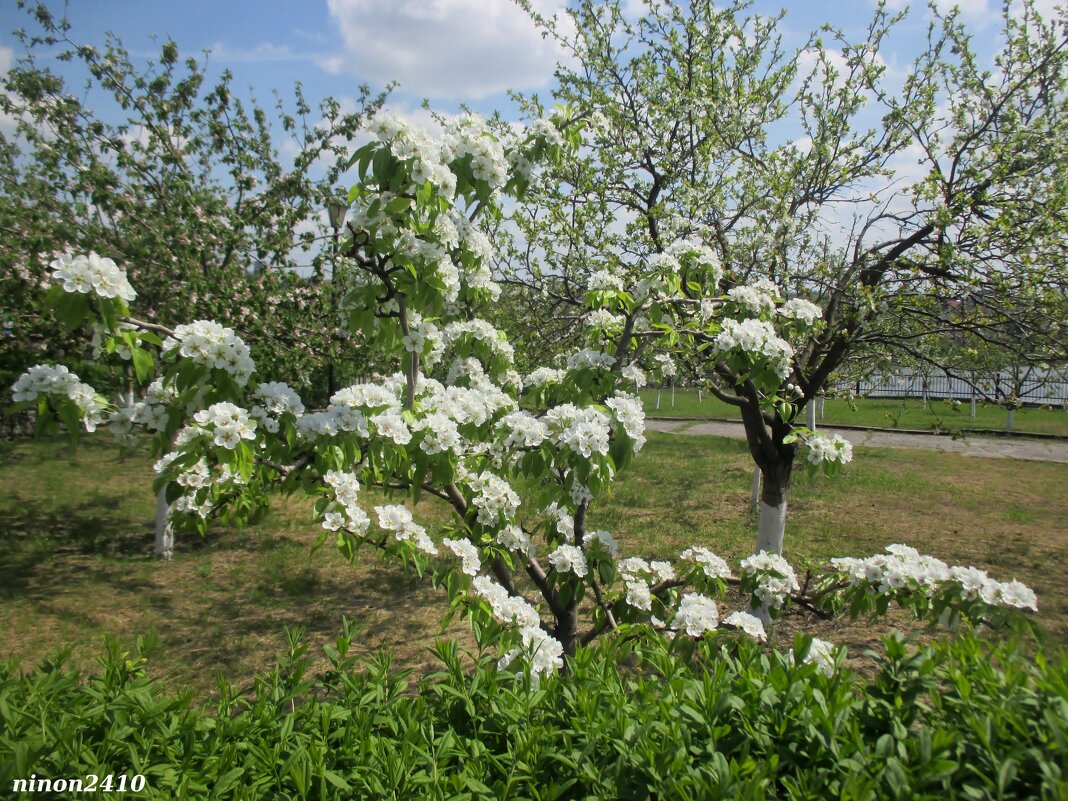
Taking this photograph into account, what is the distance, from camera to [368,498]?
28.4 feet

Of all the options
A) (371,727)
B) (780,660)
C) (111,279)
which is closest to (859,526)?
(780,660)

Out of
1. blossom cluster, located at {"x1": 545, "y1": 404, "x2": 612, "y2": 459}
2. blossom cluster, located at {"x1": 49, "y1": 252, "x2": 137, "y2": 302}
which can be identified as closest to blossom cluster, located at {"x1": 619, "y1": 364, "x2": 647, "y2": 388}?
blossom cluster, located at {"x1": 545, "y1": 404, "x2": 612, "y2": 459}

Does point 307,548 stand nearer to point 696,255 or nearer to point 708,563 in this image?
point 708,563

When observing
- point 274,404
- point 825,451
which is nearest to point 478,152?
point 274,404

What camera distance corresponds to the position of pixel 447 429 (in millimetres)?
2201

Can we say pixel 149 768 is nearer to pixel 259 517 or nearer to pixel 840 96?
pixel 259 517

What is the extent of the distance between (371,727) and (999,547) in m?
7.31

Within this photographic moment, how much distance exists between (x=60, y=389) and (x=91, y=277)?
345mm

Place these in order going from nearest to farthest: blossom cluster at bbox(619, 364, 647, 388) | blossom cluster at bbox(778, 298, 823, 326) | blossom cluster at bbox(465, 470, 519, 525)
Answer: blossom cluster at bbox(465, 470, 519, 525), blossom cluster at bbox(619, 364, 647, 388), blossom cluster at bbox(778, 298, 823, 326)

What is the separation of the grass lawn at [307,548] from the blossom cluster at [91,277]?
1057 millimetres

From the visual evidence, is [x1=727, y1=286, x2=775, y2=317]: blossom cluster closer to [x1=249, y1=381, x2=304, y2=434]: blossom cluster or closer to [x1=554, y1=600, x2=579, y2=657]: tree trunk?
[x1=554, y1=600, x2=579, y2=657]: tree trunk

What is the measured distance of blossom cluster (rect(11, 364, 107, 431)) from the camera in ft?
5.73

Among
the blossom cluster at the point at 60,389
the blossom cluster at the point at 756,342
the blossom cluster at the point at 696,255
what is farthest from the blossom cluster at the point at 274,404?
the blossom cluster at the point at 696,255

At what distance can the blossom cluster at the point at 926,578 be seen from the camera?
2.00m
